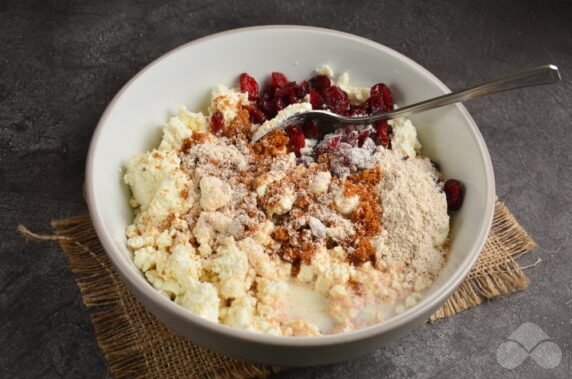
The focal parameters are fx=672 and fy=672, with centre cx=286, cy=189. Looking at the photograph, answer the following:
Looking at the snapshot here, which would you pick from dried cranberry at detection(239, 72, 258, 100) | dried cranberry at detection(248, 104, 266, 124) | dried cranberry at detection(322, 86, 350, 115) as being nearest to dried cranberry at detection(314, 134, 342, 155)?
dried cranberry at detection(322, 86, 350, 115)

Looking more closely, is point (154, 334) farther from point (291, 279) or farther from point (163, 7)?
point (163, 7)

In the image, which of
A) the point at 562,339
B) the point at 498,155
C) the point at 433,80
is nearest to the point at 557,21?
the point at 498,155

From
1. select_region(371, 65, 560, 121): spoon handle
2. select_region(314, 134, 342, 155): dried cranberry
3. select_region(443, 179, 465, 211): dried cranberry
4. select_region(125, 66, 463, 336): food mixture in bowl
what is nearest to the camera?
select_region(125, 66, 463, 336): food mixture in bowl

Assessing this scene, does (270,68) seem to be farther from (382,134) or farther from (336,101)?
(382,134)

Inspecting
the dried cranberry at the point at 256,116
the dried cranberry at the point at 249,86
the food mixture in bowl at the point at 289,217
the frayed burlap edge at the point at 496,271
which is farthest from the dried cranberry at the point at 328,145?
the frayed burlap edge at the point at 496,271

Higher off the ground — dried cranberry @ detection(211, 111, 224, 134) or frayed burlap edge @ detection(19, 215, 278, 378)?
dried cranberry @ detection(211, 111, 224, 134)

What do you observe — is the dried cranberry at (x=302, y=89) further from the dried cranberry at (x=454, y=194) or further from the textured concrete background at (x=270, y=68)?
the textured concrete background at (x=270, y=68)

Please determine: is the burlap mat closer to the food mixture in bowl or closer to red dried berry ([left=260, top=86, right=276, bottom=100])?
the food mixture in bowl
